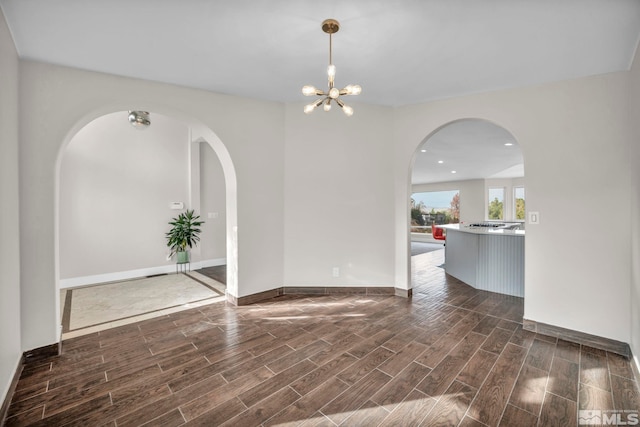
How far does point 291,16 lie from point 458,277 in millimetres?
4850

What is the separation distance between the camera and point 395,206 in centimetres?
403

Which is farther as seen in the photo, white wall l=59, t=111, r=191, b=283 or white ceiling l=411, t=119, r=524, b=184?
white ceiling l=411, t=119, r=524, b=184

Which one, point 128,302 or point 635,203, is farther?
point 128,302

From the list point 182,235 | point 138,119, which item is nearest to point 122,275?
point 182,235

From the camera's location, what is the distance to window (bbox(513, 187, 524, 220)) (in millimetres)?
10500

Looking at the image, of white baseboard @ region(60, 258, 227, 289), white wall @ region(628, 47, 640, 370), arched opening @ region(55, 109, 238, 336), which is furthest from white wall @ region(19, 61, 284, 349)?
white wall @ region(628, 47, 640, 370)

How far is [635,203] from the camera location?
2.36 m

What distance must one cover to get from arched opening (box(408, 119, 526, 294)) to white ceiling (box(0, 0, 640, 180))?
110 cm

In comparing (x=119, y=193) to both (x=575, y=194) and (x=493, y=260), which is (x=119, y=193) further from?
(x=575, y=194)

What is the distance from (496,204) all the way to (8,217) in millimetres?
12607

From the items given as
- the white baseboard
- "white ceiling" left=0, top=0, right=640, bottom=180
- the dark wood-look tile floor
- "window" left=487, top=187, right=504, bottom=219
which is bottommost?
the dark wood-look tile floor

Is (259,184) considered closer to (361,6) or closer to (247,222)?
(247,222)

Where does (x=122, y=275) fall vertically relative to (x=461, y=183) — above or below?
below

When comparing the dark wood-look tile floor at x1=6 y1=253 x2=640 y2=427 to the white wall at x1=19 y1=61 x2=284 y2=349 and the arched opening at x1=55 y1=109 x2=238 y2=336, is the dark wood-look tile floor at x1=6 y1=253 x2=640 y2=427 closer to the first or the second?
the white wall at x1=19 y1=61 x2=284 y2=349
